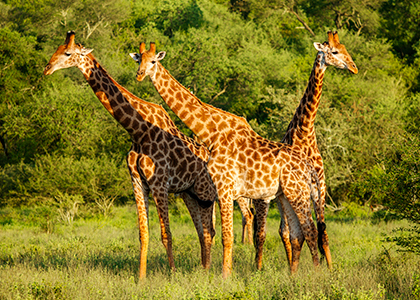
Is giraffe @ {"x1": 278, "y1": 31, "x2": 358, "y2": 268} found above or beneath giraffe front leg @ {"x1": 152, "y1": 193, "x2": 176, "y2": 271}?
above

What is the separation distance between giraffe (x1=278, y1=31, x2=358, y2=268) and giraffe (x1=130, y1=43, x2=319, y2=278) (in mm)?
571

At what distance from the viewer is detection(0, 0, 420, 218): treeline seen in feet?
53.3

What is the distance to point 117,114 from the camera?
7.31 m

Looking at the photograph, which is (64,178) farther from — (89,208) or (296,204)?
(296,204)

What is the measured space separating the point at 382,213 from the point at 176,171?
7.88 metres

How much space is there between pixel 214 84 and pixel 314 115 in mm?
15856

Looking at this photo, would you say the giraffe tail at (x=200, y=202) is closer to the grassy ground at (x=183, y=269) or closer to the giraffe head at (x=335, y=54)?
the grassy ground at (x=183, y=269)

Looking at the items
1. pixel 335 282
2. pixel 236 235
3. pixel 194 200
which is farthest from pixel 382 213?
pixel 335 282

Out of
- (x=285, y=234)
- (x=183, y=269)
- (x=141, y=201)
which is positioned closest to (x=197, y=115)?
(x=141, y=201)

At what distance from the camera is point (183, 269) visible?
777 centimetres

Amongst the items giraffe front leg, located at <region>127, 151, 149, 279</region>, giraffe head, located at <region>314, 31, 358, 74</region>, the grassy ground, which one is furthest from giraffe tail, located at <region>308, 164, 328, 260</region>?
giraffe front leg, located at <region>127, 151, 149, 279</region>

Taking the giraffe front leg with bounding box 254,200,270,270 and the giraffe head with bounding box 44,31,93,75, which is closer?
the giraffe head with bounding box 44,31,93,75

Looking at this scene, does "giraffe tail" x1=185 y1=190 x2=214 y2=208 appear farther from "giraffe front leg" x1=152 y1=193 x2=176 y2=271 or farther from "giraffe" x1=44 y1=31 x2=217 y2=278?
"giraffe front leg" x1=152 y1=193 x2=176 y2=271

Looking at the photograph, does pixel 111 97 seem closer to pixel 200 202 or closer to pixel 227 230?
pixel 200 202
